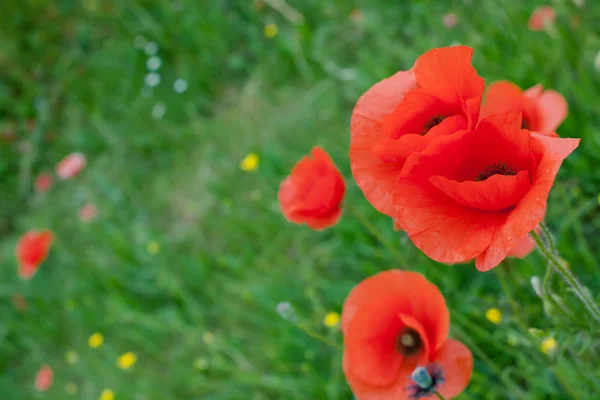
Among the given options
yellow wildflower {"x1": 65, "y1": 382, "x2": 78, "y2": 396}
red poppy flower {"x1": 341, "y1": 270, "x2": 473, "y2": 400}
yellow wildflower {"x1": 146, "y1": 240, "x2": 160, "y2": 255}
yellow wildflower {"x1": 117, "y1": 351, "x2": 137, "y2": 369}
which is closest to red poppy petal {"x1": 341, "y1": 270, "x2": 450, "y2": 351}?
red poppy flower {"x1": 341, "y1": 270, "x2": 473, "y2": 400}

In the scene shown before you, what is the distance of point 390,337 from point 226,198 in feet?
4.70

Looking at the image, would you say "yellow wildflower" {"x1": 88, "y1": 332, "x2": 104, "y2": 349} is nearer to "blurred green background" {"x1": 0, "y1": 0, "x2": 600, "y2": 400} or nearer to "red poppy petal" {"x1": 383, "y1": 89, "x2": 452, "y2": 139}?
"blurred green background" {"x1": 0, "y1": 0, "x2": 600, "y2": 400}

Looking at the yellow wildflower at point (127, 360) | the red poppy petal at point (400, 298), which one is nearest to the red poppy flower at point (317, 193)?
the red poppy petal at point (400, 298)

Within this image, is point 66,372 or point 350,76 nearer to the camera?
point 350,76

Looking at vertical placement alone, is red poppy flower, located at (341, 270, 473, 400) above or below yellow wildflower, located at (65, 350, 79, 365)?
above

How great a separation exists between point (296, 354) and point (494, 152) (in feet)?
3.82

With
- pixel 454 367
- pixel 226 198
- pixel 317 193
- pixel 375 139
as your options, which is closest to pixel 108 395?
pixel 226 198

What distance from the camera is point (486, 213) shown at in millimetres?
716

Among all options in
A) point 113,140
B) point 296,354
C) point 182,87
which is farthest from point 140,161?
point 296,354

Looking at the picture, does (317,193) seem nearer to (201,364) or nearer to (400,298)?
(400,298)

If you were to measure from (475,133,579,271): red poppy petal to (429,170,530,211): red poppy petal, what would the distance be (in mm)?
13

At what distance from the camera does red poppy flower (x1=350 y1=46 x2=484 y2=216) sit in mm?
707

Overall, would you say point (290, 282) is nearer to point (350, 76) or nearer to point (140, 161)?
point (350, 76)

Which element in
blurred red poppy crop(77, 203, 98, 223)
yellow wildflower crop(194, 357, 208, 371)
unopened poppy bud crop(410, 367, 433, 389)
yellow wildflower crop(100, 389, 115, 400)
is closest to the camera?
unopened poppy bud crop(410, 367, 433, 389)
